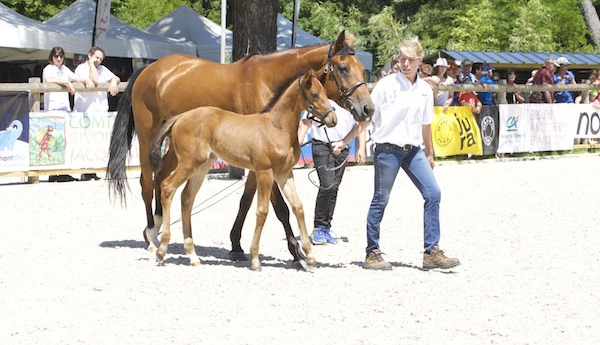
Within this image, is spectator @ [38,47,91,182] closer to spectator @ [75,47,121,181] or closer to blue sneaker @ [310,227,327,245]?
spectator @ [75,47,121,181]

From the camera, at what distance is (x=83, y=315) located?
23.1 ft

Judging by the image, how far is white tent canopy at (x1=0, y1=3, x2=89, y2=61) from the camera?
814 inches

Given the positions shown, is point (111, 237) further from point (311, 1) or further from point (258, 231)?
point (311, 1)

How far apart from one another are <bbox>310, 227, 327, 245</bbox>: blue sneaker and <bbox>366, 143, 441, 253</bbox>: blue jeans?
5.54 feet

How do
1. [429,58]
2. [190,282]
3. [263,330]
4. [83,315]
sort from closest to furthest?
1. [263,330]
2. [83,315]
3. [190,282]
4. [429,58]

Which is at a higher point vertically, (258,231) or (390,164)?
(390,164)

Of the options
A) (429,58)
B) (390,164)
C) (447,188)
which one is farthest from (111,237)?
(429,58)

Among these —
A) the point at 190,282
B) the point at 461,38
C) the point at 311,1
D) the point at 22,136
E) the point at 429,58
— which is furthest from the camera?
the point at 311,1

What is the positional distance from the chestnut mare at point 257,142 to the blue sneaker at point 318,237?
1.75m

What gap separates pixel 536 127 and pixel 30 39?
11.1m

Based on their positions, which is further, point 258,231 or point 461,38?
point 461,38

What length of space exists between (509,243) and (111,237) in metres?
4.29

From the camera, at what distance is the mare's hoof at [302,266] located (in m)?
8.84

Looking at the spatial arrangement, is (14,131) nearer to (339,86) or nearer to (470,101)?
(339,86)
